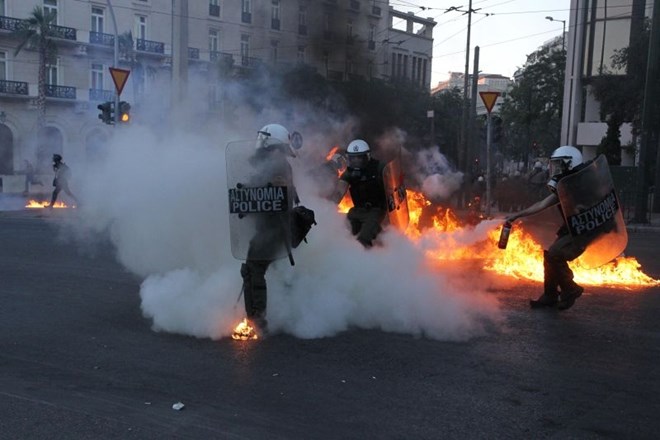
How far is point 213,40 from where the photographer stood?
8.49 m

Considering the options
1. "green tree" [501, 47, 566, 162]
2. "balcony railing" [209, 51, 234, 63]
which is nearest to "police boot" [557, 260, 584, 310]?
"balcony railing" [209, 51, 234, 63]

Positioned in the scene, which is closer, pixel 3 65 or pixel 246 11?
pixel 246 11

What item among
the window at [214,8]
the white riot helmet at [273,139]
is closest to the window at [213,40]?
the window at [214,8]

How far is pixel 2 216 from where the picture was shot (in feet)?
51.9

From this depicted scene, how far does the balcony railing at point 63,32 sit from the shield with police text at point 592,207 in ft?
46.8

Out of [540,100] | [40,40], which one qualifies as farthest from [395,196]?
[540,100]

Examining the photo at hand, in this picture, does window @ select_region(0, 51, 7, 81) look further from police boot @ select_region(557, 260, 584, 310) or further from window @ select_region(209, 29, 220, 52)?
police boot @ select_region(557, 260, 584, 310)

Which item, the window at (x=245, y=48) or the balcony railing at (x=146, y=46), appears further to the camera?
the balcony railing at (x=146, y=46)

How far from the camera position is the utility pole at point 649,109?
46.6ft

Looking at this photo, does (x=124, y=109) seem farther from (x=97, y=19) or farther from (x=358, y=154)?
(x=358, y=154)

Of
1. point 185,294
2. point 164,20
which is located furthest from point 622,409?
point 164,20

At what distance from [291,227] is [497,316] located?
2.27 metres

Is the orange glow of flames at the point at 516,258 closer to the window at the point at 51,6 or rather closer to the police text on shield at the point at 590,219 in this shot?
the police text on shield at the point at 590,219

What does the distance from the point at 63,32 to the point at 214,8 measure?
9.95 m
